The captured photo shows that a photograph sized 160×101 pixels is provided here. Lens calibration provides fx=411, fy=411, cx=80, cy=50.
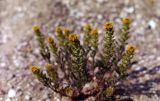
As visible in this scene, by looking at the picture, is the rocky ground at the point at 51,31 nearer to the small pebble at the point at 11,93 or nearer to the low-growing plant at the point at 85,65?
the small pebble at the point at 11,93

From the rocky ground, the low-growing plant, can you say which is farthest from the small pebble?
the low-growing plant

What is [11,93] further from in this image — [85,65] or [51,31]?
[51,31]

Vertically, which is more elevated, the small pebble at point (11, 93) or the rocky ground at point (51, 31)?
the rocky ground at point (51, 31)

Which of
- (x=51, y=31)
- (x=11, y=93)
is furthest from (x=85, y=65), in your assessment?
(x=51, y=31)

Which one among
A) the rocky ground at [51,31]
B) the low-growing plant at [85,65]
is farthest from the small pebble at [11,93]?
the low-growing plant at [85,65]

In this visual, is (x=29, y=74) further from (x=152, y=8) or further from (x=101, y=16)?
(x=152, y=8)

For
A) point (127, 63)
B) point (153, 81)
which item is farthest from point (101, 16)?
point (127, 63)
